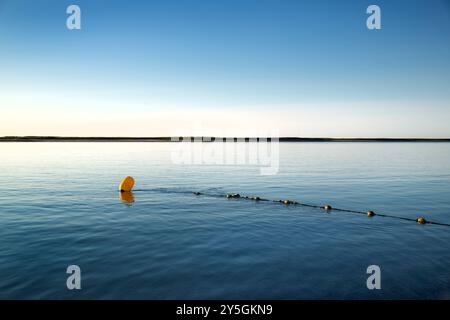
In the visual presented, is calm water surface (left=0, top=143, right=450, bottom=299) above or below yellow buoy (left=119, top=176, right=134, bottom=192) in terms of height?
below

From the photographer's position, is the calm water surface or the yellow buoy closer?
the calm water surface

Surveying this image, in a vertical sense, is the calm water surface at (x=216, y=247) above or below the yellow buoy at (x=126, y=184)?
below

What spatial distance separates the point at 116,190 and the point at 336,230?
2263cm

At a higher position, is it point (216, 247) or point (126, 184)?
point (126, 184)

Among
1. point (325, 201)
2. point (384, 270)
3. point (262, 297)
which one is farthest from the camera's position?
point (325, 201)

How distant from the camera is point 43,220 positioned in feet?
69.8

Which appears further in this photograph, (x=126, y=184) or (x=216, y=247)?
(x=126, y=184)

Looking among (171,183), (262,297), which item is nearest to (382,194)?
(171,183)

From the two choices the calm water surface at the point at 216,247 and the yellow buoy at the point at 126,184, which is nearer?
the calm water surface at the point at 216,247

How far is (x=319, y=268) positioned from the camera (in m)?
13.7

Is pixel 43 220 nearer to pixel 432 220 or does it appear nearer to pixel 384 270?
pixel 384 270
